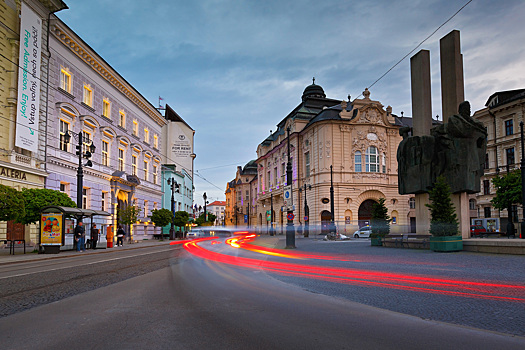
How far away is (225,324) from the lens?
19.1 feet

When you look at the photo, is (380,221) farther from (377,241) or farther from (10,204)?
(10,204)

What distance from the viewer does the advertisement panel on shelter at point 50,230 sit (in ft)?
75.3

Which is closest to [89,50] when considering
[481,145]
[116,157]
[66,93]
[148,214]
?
[66,93]

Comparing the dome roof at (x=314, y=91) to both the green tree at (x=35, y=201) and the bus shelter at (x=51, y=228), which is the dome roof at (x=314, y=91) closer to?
the green tree at (x=35, y=201)

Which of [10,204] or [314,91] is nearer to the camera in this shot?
[10,204]

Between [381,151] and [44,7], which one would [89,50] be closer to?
[44,7]

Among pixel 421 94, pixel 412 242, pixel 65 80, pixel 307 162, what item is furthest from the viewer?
pixel 307 162

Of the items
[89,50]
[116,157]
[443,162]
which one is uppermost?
[89,50]

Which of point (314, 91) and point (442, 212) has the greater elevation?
point (314, 91)

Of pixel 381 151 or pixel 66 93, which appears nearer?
pixel 66 93

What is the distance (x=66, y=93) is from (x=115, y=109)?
33.0ft

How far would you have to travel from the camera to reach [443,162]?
66.9ft

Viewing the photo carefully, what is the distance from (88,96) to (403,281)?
31879mm

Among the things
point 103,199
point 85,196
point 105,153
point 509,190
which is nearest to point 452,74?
point 509,190
